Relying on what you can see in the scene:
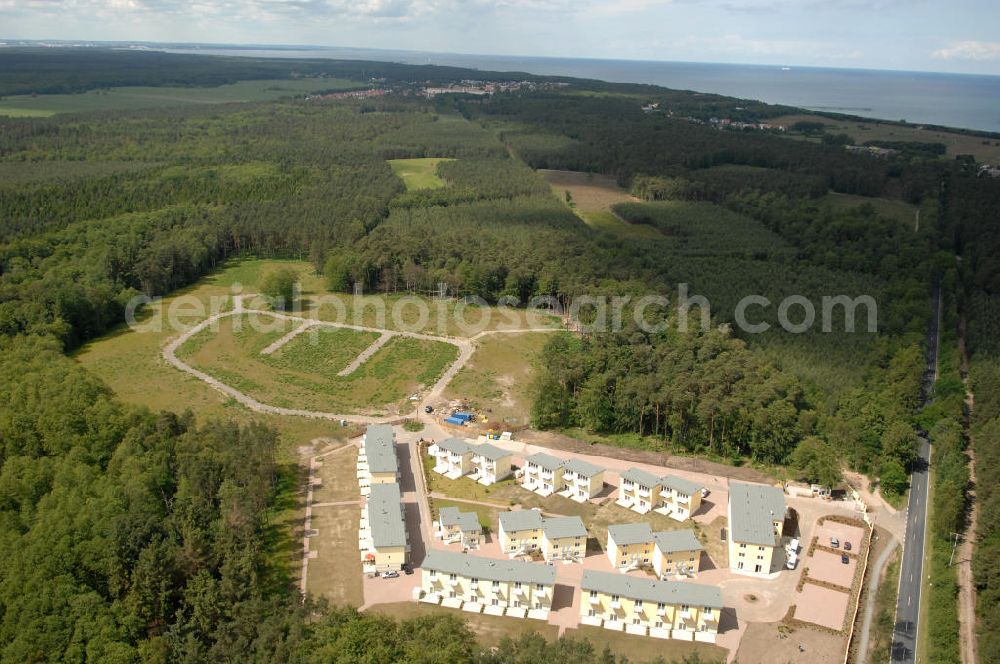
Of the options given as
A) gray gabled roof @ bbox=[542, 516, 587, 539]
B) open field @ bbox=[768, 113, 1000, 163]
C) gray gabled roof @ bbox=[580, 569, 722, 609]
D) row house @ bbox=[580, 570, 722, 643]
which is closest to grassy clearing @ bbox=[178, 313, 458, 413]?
gray gabled roof @ bbox=[542, 516, 587, 539]

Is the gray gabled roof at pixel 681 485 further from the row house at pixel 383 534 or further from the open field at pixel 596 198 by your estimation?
the open field at pixel 596 198

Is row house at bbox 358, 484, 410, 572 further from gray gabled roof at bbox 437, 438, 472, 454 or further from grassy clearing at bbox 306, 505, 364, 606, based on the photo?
gray gabled roof at bbox 437, 438, 472, 454

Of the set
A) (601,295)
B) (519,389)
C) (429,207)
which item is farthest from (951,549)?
(429,207)

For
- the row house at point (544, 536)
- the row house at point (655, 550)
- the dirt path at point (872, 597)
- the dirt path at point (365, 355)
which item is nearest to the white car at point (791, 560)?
the dirt path at point (872, 597)

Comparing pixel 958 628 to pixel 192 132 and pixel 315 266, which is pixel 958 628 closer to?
pixel 315 266

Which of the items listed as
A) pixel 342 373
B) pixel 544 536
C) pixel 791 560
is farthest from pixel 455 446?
pixel 791 560
